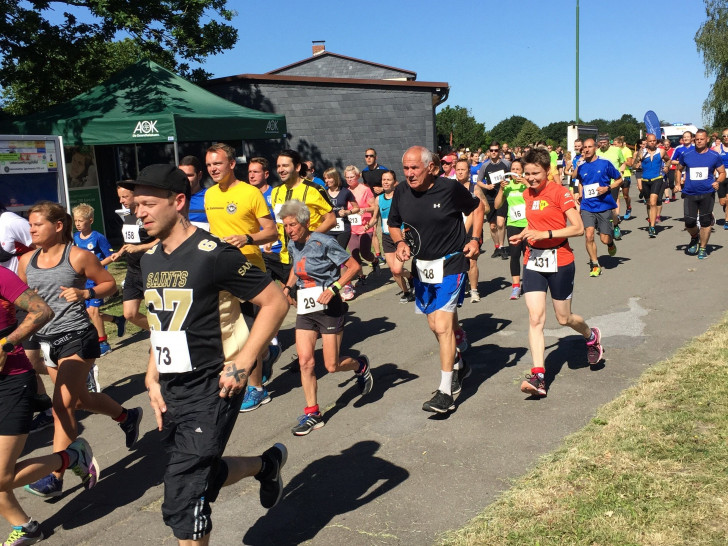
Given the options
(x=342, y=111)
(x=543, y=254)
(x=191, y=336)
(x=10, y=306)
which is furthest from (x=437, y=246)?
(x=342, y=111)

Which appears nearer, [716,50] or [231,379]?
[231,379]

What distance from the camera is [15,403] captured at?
12.8ft

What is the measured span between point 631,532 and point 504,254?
993 centimetres

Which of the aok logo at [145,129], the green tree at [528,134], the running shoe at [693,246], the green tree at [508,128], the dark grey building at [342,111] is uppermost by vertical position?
the green tree at [508,128]

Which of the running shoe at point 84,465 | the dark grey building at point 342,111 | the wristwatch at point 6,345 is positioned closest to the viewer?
the wristwatch at point 6,345

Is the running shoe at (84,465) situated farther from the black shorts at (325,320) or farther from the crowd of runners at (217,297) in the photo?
the black shorts at (325,320)

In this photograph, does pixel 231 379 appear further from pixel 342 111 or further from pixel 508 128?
pixel 508 128

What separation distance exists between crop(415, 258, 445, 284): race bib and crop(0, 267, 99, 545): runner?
2898 millimetres

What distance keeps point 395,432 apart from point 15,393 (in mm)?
2661

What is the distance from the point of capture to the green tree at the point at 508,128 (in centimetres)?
7814

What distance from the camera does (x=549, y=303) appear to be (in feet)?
30.8

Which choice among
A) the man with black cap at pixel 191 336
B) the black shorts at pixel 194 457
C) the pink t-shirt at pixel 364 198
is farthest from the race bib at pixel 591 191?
the black shorts at pixel 194 457

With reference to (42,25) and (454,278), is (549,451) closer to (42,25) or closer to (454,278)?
(454,278)

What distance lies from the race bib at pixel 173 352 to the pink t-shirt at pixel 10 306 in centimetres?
123
